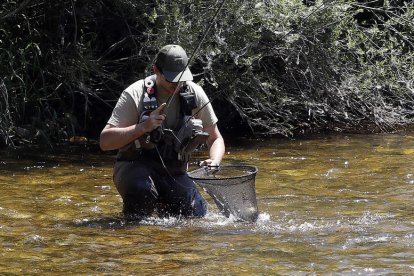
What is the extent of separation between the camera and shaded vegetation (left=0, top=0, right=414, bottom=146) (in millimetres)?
9633

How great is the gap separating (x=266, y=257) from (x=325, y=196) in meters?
2.32

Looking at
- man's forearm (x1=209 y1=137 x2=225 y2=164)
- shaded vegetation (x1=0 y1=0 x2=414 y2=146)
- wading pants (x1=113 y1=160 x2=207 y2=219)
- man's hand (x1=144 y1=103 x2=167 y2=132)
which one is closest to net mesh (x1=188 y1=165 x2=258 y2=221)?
man's forearm (x1=209 y1=137 x2=225 y2=164)

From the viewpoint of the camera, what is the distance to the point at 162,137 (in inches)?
245

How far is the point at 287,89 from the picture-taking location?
36.0 feet

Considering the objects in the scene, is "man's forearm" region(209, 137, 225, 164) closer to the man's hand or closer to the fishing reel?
the fishing reel

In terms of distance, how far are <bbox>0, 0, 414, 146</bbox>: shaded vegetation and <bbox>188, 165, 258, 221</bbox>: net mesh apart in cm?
314

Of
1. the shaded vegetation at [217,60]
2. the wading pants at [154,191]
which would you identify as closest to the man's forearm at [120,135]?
the wading pants at [154,191]

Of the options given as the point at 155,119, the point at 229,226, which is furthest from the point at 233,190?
the point at 155,119

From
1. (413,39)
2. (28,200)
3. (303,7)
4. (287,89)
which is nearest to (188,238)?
(28,200)

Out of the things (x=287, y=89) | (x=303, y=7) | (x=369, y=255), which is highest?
(x=303, y=7)

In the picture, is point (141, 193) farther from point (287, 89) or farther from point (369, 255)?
point (287, 89)

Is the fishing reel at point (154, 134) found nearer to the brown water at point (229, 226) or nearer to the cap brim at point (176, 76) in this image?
the cap brim at point (176, 76)

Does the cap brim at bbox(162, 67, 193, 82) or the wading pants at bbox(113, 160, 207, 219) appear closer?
the cap brim at bbox(162, 67, 193, 82)

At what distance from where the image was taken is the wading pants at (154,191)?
6.34 meters
